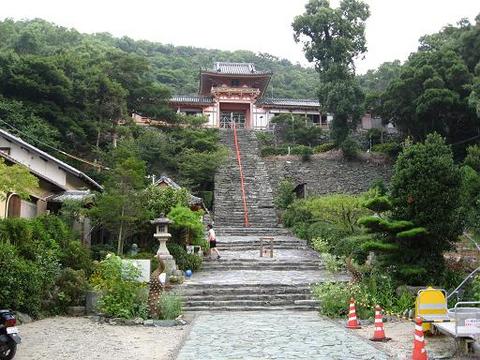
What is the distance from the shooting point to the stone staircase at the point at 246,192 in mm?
28594

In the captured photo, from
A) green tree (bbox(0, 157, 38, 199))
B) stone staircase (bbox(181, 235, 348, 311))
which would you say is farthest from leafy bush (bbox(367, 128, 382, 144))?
green tree (bbox(0, 157, 38, 199))

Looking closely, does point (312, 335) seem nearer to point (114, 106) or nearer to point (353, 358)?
point (353, 358)

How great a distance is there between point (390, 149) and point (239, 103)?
1516 cm

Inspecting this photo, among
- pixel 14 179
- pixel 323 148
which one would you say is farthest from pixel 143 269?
pixel 323 148

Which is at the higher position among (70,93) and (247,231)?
(70,93)

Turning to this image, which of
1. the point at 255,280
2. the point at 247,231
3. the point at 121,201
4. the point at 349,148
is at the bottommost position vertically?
the point at 255,280

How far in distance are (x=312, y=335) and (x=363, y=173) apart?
85.8 ft

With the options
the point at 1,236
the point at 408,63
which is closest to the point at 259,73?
the point at 408,63

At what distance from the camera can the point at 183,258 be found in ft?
57.0

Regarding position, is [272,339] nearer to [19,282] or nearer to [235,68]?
[19,282]

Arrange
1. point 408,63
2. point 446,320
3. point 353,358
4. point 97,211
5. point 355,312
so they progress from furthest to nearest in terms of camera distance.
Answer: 1. point 408,63
2. point 97,211
3. point 355,312
4. point 446,320
5. point 353,358

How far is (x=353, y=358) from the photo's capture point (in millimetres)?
7547

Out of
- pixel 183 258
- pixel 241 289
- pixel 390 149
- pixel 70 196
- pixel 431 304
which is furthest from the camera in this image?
pixel 390 149

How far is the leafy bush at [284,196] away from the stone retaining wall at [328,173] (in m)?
1.70
